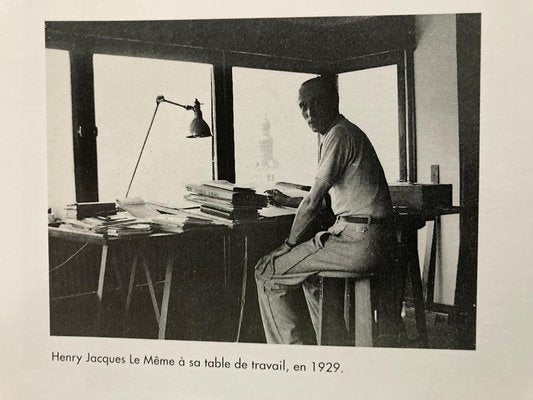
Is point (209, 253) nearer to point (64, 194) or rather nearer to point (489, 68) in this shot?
point (64, 194)

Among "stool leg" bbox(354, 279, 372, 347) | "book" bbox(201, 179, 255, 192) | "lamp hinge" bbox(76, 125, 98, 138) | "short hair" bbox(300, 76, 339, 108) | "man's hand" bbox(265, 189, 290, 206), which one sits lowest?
"stool leg" bbox(354, 279, 372, 347)

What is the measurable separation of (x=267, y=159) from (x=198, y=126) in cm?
22

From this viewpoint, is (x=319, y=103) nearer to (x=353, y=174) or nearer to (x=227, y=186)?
(x=353, y=174)

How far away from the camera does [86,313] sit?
1.45 meters

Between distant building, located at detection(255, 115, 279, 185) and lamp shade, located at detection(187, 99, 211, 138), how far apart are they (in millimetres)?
160

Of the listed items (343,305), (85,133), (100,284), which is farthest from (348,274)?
(85,133)

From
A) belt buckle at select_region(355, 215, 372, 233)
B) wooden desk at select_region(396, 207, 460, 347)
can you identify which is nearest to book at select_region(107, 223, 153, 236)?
belt buckle at select_region(355, 215, 372, 233)

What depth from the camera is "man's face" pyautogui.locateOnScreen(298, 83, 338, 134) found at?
1434 millimetres

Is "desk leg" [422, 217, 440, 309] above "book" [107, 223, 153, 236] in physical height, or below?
below

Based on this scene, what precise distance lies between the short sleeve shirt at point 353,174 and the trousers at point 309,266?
1.9 inches

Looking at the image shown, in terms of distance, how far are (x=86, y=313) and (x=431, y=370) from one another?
3.04 feet

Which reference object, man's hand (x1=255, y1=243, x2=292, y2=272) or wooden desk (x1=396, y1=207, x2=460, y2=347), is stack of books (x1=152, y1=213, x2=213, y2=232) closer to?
man's hand (x1=255, y1=243, x2=292, y2=272)

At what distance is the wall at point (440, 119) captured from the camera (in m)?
1.37

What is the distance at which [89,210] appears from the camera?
1465 millimetres
